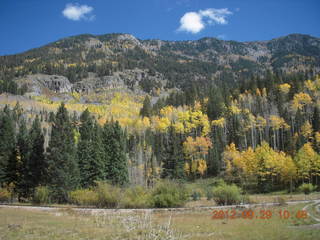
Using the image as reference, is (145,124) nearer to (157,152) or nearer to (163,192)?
(157,152)

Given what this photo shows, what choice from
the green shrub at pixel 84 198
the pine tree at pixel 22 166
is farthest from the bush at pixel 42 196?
the pine tree at pixel 22 166

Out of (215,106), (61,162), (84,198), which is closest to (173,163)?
(61,162)

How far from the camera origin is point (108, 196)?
1368 inches

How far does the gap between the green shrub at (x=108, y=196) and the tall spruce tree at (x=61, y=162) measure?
679 centimetres

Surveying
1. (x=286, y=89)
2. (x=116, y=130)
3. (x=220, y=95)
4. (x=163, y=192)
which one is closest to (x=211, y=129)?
(x=220, y=95)

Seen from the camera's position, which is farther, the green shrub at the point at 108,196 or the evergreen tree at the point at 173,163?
the evergreen tree at the point at 173,163

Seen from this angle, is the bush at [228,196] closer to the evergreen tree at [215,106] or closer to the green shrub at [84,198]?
the green shrub at [84,198]

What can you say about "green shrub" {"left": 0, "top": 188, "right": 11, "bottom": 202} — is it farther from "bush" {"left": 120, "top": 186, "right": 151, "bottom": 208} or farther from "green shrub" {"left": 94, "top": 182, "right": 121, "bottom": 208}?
"bush" {"left": 120, "top": 186, "right": 151, "bottom": 208}

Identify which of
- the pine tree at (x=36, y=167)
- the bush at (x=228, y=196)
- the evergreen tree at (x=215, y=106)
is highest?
the evergreen tree at (x=215, y=106)

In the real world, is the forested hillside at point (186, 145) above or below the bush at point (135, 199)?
above

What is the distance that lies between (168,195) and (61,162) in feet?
57.4

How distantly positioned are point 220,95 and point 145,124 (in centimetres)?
3497

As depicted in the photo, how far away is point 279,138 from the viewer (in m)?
90.1

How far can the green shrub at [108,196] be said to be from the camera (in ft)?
114
